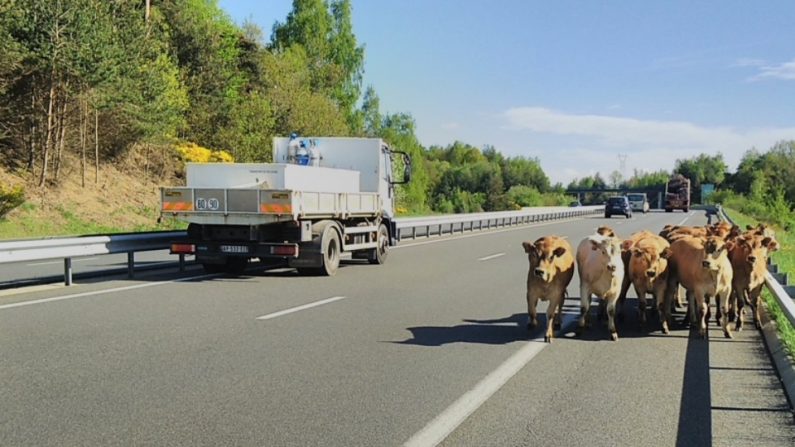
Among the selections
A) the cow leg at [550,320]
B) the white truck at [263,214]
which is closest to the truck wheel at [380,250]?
the white truck at [263,214]

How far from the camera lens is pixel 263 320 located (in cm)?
945

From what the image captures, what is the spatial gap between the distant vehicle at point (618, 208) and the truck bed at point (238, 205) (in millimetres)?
47924

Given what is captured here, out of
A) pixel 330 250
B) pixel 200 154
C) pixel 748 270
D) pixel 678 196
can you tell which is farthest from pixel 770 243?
pixel 678 196

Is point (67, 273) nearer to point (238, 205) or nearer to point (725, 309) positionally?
point (238, 205)

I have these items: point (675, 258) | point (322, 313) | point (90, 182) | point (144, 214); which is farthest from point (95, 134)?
point (675, 258)

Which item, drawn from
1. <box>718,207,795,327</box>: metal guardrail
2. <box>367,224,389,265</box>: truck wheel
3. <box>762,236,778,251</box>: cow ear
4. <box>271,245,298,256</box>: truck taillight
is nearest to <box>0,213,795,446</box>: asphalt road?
<box>718,207,795,327</box>: metal guardrail

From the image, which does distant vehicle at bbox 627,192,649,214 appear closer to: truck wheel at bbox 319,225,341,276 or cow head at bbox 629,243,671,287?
truck wheel at bbox 319,225,341,276

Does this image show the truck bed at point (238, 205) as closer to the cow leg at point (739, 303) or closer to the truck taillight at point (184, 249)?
the truck taillight at point (184, 249)

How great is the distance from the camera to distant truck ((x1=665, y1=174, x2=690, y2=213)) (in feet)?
257

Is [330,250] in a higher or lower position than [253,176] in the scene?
lower

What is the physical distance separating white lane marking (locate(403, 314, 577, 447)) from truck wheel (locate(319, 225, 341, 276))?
6.88 meters

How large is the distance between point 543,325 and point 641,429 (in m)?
4.29

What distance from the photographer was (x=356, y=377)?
6.56m

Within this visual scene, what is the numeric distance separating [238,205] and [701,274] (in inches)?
320
